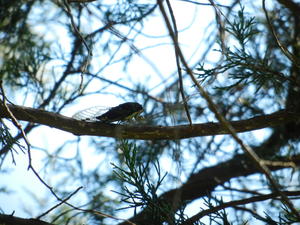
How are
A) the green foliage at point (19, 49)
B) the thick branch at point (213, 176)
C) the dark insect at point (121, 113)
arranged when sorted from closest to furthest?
the dark insect at point (121, 113), the green foliage at point (19, 49), the thick branch at point (213, 176)

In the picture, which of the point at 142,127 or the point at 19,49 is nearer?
the point at 142,127

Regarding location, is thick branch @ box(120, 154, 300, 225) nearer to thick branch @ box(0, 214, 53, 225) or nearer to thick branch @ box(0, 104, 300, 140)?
thick branch @ box(0, 104, 300, 140)

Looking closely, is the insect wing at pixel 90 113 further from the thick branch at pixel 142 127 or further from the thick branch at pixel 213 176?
the thick branch at pixel 213 176

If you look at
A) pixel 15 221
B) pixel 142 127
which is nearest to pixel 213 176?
pixel 142 127

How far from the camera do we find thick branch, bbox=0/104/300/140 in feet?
6.25

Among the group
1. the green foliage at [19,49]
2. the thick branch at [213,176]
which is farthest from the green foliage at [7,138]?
the thick branch at [213,176]

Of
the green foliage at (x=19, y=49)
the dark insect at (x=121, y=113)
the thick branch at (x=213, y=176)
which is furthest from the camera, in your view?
the thick branch at (x=213, y=176)

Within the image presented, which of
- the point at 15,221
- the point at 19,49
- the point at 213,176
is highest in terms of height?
the point at 19,49

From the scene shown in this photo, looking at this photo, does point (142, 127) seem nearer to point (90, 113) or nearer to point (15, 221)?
point (90, 113)

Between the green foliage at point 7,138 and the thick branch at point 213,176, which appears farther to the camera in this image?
the thick branch at point 213,176

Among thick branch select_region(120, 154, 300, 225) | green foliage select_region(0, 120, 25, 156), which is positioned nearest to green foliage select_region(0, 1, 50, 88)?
green foliage select_region(0, 120, 25, 156)

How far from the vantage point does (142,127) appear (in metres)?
1.92

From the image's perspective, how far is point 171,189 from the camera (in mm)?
3240

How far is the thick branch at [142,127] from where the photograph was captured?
1906 mm
